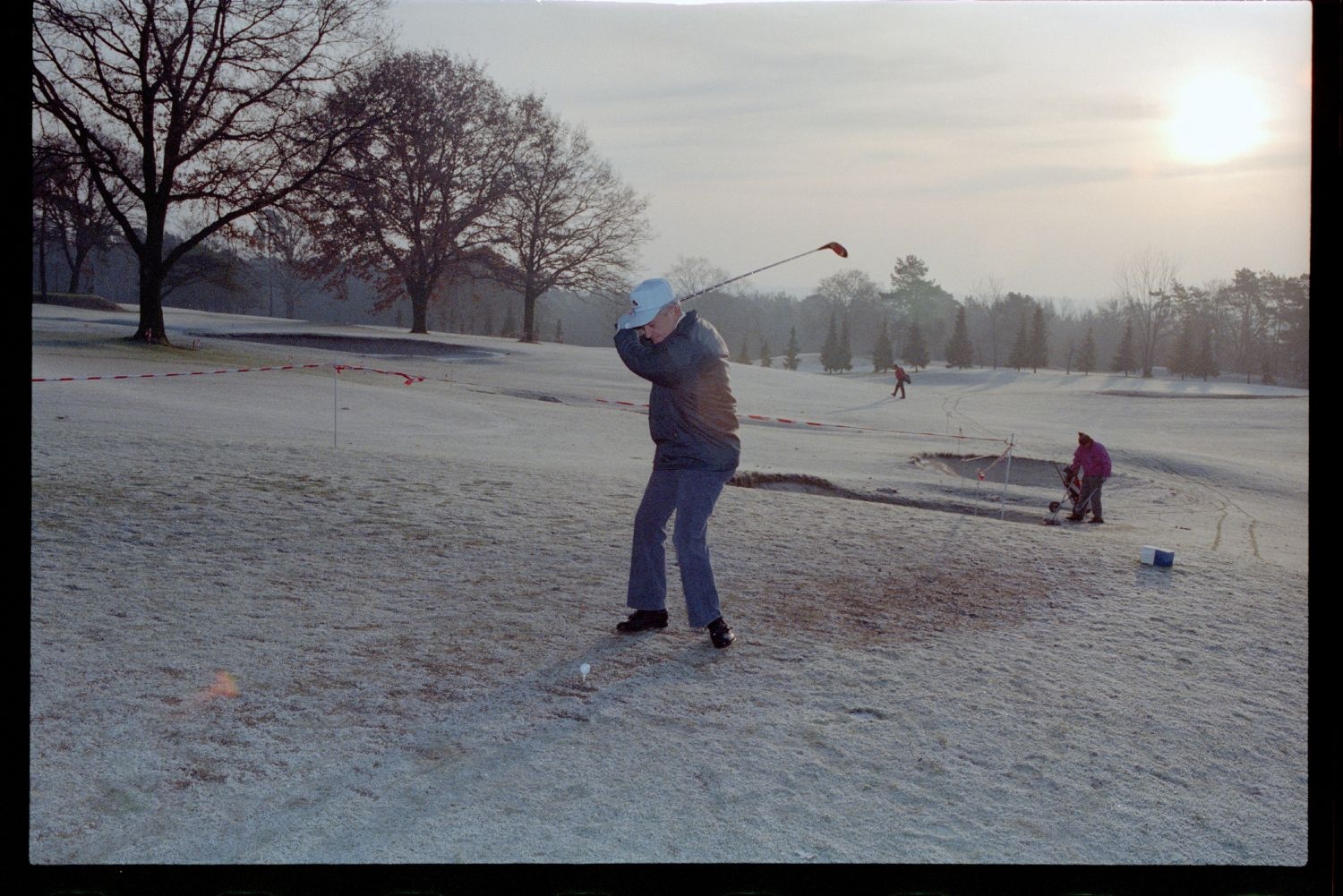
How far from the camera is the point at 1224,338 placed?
202 feet

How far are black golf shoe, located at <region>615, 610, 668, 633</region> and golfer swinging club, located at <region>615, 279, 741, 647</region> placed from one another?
9.4 inches

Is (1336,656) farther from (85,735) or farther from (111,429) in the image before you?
(111,429)

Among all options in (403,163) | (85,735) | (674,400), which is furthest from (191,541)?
(403,163)

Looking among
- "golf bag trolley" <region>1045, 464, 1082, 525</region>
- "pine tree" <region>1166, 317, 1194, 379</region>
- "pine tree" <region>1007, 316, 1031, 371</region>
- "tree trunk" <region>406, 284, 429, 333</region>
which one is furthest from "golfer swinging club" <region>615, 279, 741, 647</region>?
"pine tree" <region>1007, 316, 1031, 371</region>

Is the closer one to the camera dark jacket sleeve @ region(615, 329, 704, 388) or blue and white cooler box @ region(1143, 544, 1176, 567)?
dark jacket sleeve @ region(615, 329, 704, 388)

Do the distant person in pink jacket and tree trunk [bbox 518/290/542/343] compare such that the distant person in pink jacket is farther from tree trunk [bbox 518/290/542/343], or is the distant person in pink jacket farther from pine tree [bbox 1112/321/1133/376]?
pine tree [bbox 1112/321/1133/376]

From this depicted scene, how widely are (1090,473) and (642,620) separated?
27.6 feet

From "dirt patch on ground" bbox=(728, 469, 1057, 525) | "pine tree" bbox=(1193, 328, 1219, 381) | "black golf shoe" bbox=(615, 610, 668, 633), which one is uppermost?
"pine tree" bbox=(1193, 328, 1219, 381)

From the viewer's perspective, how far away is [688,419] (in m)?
5.14

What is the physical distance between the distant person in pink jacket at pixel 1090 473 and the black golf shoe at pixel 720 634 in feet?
26.6

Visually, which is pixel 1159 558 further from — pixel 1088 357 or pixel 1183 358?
pixel 1088 357

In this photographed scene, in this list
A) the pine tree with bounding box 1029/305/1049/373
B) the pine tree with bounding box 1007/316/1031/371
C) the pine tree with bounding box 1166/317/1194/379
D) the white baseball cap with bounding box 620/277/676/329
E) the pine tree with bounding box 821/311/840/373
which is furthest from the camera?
the pine tree with bounding box 821/311/840/373

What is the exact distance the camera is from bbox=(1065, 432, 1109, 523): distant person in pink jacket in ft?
39.9

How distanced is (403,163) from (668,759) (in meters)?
28.5
